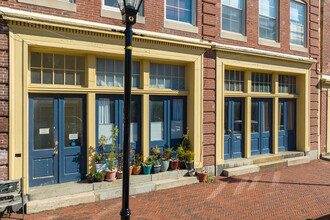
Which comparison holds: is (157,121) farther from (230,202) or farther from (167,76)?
(230,202)

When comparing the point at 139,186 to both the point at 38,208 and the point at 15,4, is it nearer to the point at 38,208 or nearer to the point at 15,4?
the point at 38,208

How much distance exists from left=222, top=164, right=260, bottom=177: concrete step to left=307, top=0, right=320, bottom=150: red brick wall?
13.5ft

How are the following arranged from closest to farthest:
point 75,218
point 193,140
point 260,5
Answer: point 75,218 → point 193,140 → point 260,5

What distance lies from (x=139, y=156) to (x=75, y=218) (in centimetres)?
263

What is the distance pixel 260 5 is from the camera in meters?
9.58

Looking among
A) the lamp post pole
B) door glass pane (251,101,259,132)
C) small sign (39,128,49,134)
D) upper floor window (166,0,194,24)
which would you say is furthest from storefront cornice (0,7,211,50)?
door glass pane (251,101,259,132)

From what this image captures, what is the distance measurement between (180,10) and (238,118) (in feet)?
15.2

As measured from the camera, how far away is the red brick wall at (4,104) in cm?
547

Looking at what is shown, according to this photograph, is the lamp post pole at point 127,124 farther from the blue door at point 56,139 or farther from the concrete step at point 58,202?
the blue door at point 56,139

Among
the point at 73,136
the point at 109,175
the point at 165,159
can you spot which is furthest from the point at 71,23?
the point at 165,159

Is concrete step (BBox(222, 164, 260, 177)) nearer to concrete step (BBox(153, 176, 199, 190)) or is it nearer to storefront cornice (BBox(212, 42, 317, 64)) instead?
concrete step (BBox(153, 176, 199, 190))

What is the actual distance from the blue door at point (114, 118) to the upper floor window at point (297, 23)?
784cm

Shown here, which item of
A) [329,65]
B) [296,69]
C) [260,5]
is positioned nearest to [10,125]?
[260,5]

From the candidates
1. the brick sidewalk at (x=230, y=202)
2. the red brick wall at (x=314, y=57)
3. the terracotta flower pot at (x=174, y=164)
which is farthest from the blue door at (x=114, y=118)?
the red brick wall at (x=314, y=57)
